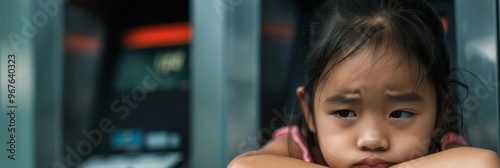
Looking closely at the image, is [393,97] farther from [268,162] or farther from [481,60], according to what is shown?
[481,60]

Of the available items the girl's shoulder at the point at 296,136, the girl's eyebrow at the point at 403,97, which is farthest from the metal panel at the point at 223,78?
the girl's eyebrow at the point at 403,97

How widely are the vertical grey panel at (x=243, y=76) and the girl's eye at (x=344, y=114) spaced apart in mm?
454

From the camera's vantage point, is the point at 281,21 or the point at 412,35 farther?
the point at 281,21

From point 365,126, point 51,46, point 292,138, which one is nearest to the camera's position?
point 365,126

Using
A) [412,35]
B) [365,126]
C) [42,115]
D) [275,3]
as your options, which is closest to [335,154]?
[365,126]

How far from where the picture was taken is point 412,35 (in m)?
1.22

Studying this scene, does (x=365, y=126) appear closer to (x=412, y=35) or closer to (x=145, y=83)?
(x=412, y=35)

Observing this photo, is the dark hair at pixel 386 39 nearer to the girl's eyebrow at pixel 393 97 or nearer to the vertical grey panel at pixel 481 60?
the girl's eyebrow at pixel 393 97

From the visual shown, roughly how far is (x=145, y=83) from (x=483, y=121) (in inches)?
46.2

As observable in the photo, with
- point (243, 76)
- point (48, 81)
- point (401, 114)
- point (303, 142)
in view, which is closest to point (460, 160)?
point (401, 114)

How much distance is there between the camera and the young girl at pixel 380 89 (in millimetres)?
1174

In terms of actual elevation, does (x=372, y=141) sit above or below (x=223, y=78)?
below

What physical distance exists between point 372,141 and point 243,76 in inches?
23.2

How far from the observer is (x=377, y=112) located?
1179 millimetres
